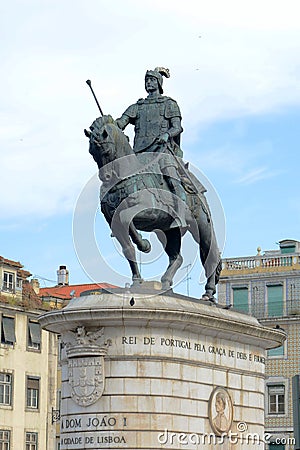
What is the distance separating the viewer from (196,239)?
25.9 m

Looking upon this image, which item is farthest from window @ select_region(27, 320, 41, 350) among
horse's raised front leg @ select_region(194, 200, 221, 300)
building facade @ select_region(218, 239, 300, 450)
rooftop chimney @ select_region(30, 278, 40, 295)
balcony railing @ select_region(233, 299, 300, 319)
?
horse's raised front leg @ select_region(194, 200, 221, 300)

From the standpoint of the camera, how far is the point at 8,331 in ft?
196

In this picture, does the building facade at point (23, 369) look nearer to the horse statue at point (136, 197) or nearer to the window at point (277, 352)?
the window at point (277, 352)

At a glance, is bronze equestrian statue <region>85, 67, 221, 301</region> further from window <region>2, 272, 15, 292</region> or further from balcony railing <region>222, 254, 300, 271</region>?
balcony railing <region>222, 254, 300, 271</region>

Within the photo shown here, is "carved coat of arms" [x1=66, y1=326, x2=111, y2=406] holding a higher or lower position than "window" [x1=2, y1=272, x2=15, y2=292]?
lower

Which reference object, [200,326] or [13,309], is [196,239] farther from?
[13,309]

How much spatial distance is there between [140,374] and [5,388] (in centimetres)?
3702

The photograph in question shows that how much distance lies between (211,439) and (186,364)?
63.2 inches

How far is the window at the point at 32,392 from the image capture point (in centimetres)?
6072

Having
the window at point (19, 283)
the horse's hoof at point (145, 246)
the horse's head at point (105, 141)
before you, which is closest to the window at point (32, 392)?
the window at point (19, 283)

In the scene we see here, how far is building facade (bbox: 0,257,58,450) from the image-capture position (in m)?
59.2

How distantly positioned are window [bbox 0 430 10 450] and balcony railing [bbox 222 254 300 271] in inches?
647

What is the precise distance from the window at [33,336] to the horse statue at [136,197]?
3646 cm

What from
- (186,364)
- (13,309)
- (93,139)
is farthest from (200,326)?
(13,309)
